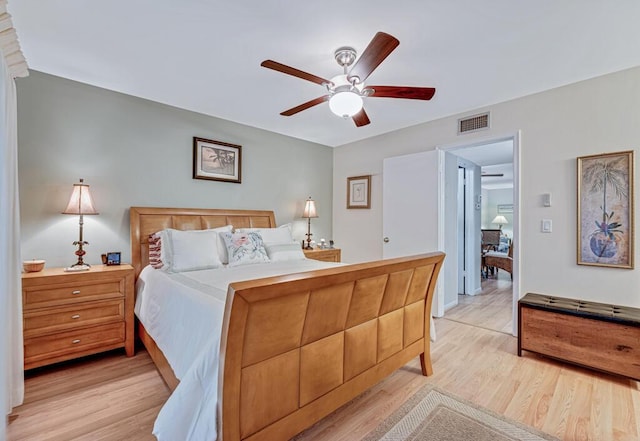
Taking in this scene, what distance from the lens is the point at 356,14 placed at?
1.84 metres

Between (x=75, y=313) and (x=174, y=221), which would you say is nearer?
(x=75, y=313)

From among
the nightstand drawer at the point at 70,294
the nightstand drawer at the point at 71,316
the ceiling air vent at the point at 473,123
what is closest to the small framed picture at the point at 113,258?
the nightstand drawer at the point at 70,294

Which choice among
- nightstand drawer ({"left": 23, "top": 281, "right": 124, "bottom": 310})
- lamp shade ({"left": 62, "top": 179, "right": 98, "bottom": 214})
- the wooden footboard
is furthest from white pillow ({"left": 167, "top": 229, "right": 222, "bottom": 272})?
the wooden footboard

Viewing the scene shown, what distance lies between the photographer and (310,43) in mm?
2148

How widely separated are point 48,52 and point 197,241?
190 centimetres

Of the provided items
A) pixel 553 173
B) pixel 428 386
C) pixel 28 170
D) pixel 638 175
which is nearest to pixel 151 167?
pixel 28 170

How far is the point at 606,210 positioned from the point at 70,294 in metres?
4.67

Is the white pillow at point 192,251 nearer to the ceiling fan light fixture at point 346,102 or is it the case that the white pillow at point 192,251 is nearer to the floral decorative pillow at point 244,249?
the floral decorative pillow at point 244,249

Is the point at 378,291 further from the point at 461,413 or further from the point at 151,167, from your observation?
the point at 151,167

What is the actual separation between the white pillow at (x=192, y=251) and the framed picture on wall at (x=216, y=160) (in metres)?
0.98

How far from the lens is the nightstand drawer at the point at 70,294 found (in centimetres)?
227

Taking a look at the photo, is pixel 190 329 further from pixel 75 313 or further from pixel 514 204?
pixel 514 204

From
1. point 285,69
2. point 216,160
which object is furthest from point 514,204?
point 216,160

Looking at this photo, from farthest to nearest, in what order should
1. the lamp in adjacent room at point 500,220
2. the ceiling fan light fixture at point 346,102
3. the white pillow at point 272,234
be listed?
the lamp in adjacent room at point 500,220, the white pillow at point 272,234, the ceiling fan light fixture at point 346,102
